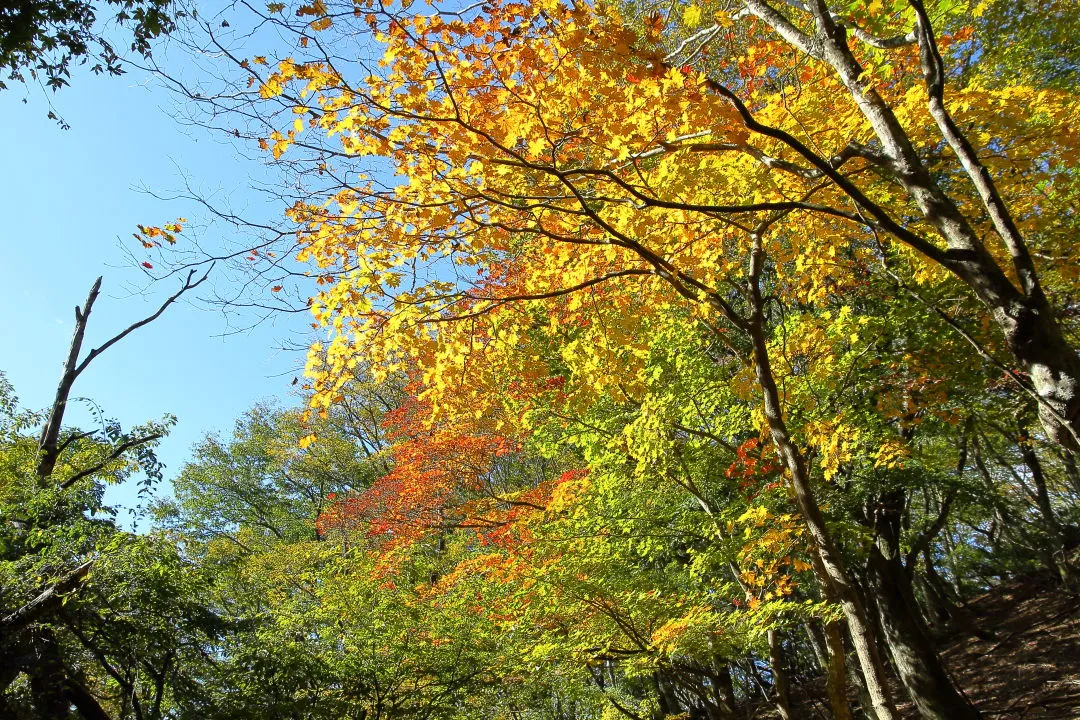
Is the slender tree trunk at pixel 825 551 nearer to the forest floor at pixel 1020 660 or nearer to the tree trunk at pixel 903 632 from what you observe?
the tree trunk at pixel 903 632

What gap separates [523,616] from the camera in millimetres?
8258

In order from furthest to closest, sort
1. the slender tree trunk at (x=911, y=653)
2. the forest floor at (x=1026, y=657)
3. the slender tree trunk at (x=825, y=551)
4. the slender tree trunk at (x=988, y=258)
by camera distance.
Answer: the forest floor at (x=1026, y=657)
the slender tree trunk at (x=911, y=653)
the slender tree trunk at (x=825, y=551)
the slender tree trunk at (x=988, y=258)

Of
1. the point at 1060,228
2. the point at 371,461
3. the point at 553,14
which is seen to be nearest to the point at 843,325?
the point at 1060,228

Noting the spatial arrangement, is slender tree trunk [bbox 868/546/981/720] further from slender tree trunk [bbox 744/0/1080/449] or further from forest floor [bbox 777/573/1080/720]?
slender tree trunk [bbox 744/0/1080/449]

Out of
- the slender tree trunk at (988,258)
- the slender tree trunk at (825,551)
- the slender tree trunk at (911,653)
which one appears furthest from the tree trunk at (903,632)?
the slender tree trunk at (988,258)

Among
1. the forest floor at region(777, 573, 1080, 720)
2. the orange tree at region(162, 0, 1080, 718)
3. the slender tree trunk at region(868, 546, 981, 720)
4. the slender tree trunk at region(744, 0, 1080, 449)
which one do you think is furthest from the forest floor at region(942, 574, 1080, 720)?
the slender tree trunk at region(744, 0, 1080, 449)

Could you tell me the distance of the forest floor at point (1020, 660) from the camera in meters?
8.57

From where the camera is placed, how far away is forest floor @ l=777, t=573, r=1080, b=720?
8570 millimetres

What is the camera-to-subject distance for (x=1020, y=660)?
10992mm

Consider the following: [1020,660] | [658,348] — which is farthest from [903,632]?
[658,348]

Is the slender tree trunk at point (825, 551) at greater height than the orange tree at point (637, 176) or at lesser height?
lesser

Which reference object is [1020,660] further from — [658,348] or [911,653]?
[658,348]

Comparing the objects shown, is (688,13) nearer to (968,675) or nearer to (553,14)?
(553,14)

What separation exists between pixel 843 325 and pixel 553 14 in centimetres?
489
